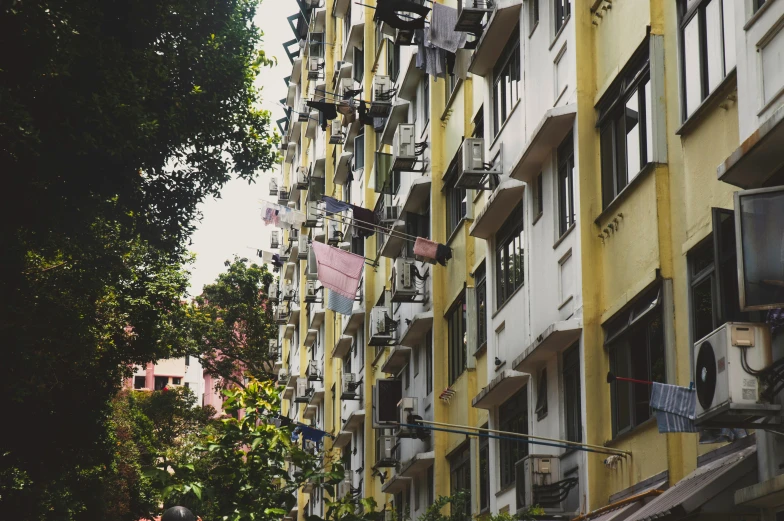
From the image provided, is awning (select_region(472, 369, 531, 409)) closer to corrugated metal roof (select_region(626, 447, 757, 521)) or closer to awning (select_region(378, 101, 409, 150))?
corrugated metal roof (select_region(626, 447, 757, 521))

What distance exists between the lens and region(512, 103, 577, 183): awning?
15586mm

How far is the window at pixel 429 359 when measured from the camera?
87.1 ft

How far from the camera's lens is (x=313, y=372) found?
152ft

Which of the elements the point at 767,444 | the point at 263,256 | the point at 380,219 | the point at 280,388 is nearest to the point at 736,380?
the point at 767,444

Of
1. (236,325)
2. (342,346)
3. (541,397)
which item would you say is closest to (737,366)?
(541,397)

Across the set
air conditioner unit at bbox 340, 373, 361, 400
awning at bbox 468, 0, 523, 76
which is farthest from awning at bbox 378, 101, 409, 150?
awning at bbox 468, 0, 523, 76

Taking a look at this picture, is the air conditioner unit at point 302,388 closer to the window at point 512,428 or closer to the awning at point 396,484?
the awning at point 396,484

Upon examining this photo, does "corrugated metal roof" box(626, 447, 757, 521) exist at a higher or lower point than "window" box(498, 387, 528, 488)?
lower

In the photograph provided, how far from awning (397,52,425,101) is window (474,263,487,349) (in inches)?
295

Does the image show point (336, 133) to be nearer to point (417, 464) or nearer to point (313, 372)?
point (313, 372)

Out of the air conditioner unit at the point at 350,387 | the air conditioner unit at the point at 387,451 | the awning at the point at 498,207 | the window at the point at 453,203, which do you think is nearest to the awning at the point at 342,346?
the air conditioner unit at the point at 350,387

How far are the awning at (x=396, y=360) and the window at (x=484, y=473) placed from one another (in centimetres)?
722

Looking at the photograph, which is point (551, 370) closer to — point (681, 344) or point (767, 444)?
point (681, 344)

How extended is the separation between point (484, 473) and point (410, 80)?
11.0 meters
